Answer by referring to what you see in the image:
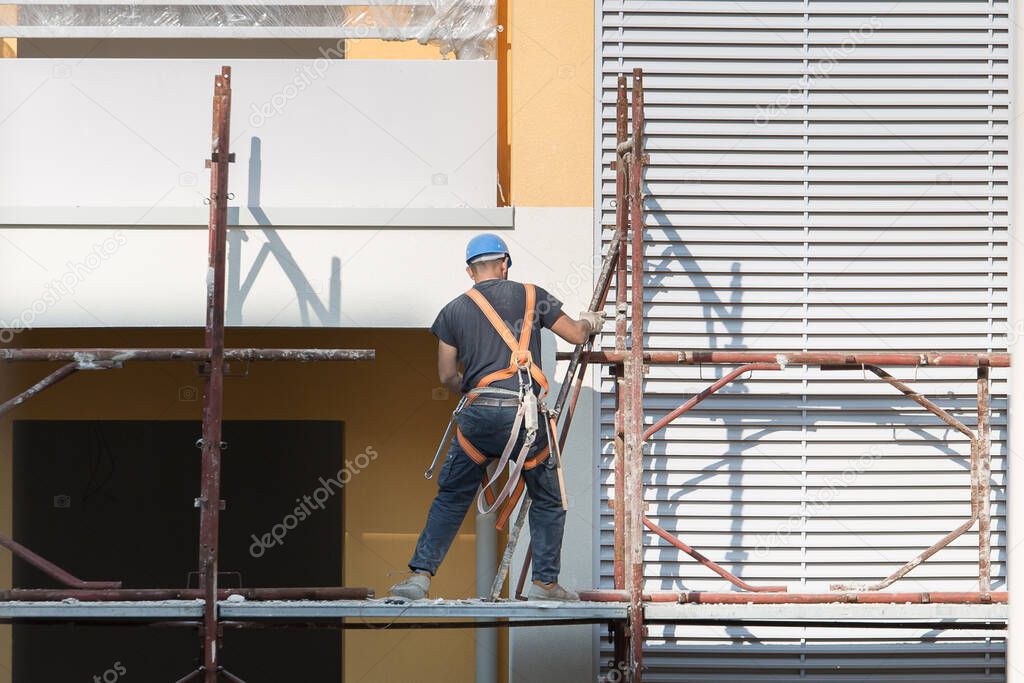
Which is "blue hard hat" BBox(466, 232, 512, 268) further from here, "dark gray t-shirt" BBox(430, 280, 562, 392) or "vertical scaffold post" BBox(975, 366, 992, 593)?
"vertical scaffold post" BBox(975, 366, 992, 593)

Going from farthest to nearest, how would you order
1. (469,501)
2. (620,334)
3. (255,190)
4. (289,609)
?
(255,190)
(620,334)
(469,501)
(289,609)

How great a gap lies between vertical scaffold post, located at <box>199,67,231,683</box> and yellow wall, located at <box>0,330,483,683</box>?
265 centimetres

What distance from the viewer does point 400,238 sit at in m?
8.07

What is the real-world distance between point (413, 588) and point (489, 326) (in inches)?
55.7

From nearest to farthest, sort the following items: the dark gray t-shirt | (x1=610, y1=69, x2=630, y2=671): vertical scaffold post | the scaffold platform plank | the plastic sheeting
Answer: the scaffold platform plank, the dark gray t-shirt, (x1=610, y1=69, x2=630, y2=671): vertical scaffold post, the plastic sheeting

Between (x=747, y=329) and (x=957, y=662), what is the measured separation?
2.46m

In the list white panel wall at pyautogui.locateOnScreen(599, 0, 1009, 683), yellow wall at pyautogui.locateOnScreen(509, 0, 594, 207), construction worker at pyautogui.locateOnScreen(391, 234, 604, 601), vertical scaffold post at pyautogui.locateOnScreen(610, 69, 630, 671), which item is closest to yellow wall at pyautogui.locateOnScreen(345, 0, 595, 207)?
yellow wall at pyautogui.locateOnScreen(509, 0, 594, 207)

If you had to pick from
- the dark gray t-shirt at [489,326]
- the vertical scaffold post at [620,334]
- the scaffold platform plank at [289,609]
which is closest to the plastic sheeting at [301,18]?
the vertical scaffold post at [620,334]

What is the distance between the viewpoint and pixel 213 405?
6.77 metres

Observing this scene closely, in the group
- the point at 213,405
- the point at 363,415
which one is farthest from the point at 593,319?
the point at 363,415

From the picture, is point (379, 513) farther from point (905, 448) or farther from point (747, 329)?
point (905, 448)

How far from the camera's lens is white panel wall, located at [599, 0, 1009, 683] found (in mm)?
8203

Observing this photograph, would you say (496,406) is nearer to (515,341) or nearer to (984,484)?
(515,341)

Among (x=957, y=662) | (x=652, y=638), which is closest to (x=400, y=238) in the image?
(x=652, y=638)
